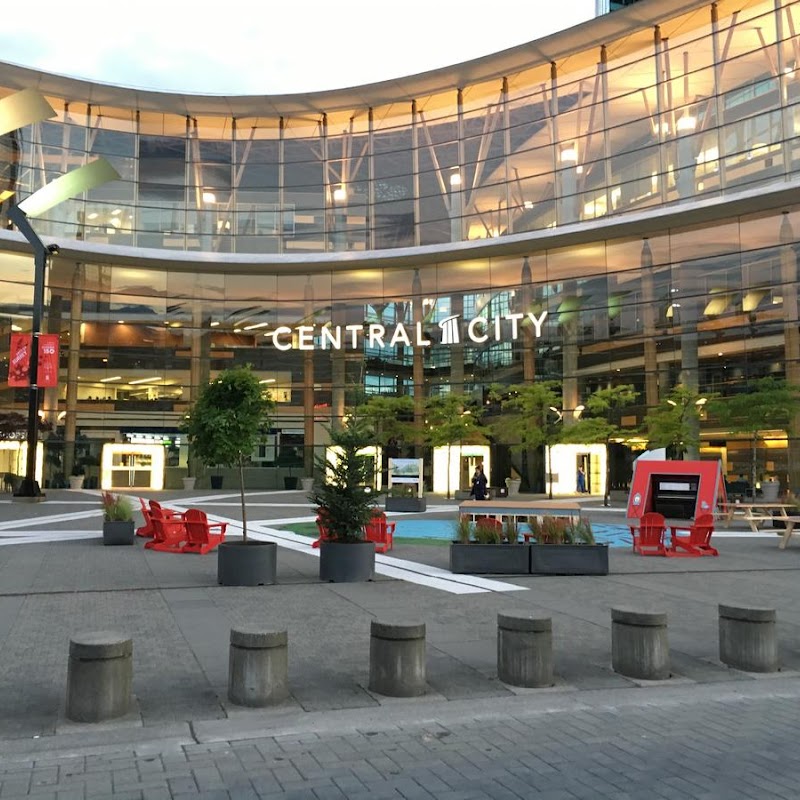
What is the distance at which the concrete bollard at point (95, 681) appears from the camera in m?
5.50

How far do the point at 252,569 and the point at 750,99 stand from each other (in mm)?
32641

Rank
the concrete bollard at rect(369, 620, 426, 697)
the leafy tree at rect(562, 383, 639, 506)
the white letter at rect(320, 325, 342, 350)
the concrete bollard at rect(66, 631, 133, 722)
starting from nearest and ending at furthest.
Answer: the concrete bollard at rect(66, 631, 133, 722), the concrete bollard at rect(369, 620, 426, 697), the leafy tree at rect(562, 383, 639, 506), the white letter at rect(320, 325, 342, 350)

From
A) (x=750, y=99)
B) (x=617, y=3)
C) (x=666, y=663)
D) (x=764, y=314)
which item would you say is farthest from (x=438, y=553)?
(x=617, y=3)

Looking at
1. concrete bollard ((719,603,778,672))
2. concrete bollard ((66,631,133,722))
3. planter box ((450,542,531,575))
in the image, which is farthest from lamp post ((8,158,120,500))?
concrete bollard ((719,603,778,672))

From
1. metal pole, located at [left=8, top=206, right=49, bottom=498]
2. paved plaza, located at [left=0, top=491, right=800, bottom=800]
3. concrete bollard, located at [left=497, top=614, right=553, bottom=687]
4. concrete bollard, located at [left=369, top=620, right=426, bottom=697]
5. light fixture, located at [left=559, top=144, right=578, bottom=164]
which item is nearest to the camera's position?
paved plaza, located at [left=0, top=491, right=800, bottom=800]

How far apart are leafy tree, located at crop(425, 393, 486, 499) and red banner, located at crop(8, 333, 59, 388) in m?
16.7

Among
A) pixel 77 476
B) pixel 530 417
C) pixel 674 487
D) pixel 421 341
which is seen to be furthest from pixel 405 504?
pixel 77 476

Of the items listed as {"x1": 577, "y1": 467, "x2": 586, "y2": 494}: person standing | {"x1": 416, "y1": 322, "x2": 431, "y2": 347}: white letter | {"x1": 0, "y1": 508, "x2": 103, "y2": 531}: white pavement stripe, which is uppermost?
{"x1": 416, "y1": 322, "x2": 431, "y2": 347}: white letter

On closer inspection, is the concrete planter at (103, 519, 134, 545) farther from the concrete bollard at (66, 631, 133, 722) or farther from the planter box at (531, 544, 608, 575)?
the concrete bollard at (66, 631, 133, 722)

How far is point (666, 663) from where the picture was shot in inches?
273

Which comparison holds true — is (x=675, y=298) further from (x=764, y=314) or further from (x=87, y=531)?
(x=87, y=531)

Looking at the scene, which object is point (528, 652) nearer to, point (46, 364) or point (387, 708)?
point (387, 708)

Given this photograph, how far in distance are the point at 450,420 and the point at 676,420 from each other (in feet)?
32.6

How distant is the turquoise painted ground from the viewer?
19109mm
